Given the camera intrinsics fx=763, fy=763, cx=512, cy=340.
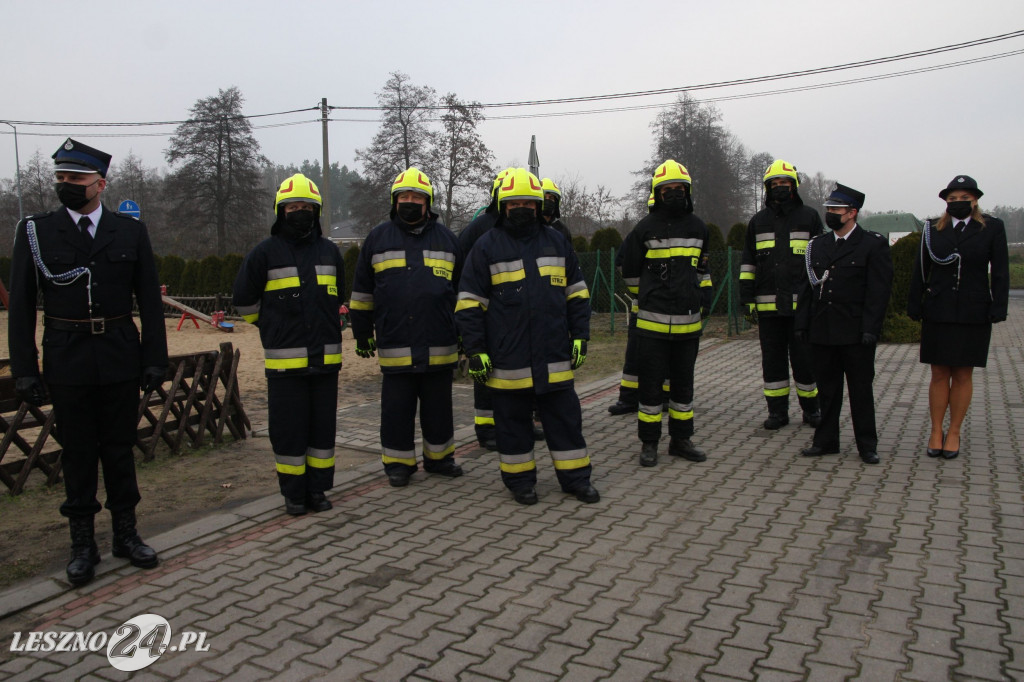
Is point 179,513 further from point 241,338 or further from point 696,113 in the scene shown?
point 696,113

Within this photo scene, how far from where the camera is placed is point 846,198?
6.05 meters

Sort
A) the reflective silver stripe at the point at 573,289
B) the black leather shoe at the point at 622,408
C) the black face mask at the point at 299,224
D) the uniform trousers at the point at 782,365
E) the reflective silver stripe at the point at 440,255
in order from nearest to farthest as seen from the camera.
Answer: the black face mask at the point at 299,224
the reflective silver stripe at the point at 573,289
the reflective silver stripe at the point at 440,255
the uniform trousers at the point at 782,365
the black leather shoe at the point at 622,408

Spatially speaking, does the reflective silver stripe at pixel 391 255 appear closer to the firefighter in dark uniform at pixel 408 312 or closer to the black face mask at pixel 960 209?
the firefighter in dark uniform at pixel 408 312

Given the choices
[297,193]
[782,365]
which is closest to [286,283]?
[297,193]

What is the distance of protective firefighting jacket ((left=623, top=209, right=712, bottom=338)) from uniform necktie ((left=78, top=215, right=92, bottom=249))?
3.84 meters

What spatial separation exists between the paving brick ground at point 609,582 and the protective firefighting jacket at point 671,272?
3.79ft

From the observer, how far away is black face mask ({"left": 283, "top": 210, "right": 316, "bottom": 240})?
501 centimetres

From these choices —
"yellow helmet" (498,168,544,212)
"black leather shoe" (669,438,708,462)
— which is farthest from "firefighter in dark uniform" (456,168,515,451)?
"black leather shoe" (669,438,708,462)

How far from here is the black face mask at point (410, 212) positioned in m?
5.41

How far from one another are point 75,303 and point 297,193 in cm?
153

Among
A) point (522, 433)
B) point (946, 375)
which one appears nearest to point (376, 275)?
point (522, 433)

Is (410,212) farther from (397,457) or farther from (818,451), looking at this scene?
(818,451)

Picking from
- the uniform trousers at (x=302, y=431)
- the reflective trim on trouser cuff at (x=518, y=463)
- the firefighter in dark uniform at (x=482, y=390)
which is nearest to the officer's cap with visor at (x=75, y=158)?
the uniform trousers at (x=302, y=431)

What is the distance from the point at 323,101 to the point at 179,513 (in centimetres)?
2436
